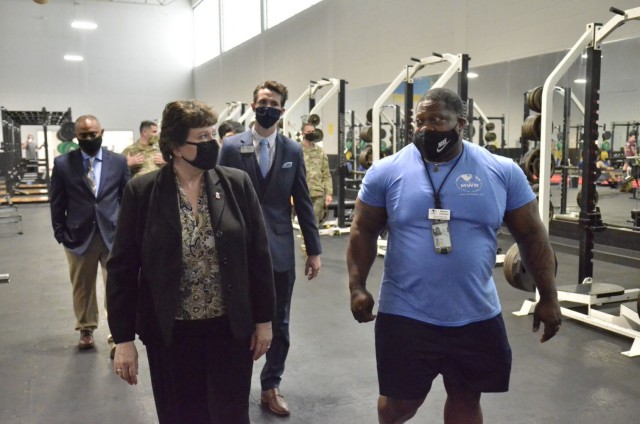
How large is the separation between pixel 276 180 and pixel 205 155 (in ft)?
3.12

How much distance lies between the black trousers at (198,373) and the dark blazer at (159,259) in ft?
0.18

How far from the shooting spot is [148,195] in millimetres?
1851

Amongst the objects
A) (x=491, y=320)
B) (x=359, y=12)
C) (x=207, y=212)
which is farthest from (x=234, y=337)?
(x=359, y=12)

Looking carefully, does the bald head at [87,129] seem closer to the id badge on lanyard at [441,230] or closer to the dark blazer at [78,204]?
the dark blazer at [78,204]

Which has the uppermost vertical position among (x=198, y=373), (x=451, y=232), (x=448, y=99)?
(x=448, y=99)

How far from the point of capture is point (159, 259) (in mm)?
1805

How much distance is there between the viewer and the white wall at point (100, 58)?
67.3 ft

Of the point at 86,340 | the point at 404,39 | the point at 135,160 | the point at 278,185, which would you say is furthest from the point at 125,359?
the point at 404,39

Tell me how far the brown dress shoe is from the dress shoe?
1.65 meters

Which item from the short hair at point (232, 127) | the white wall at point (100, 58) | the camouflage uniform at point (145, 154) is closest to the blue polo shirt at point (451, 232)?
the short hair at point (232, 127)

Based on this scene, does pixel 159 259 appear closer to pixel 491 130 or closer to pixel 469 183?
pixel 469 183

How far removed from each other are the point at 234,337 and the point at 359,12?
11355mm

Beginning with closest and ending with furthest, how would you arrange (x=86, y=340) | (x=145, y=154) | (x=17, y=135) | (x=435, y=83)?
(x=86, y=340), (x=145, y=154), (x=435, y=83), (x=17, y=135)

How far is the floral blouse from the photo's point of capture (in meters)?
1.85
